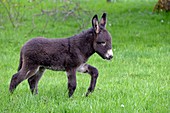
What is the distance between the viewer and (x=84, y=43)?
7211 mm

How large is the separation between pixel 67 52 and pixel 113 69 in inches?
141

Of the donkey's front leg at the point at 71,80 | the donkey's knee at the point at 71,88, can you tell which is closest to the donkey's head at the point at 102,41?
the donkey's front leg at the point at 71,80

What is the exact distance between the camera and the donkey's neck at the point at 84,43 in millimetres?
7176

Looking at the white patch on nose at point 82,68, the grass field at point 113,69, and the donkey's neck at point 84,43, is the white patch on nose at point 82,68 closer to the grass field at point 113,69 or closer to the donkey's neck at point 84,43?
the donkey's neck at point 84,43

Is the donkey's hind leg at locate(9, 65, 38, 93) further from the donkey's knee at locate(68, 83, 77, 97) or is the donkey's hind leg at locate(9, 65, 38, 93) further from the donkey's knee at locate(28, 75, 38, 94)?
the donkey's knee at locate(68, 83, 77, 97)

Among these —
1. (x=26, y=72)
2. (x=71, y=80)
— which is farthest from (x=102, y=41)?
(x=26, y=72)

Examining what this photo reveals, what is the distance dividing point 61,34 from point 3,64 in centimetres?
471

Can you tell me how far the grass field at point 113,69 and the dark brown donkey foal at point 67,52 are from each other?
40 cm

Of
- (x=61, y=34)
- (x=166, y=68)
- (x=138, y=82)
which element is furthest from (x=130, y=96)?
(x=61, y=34)

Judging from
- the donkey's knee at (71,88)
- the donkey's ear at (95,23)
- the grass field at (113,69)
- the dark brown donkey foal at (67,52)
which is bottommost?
the grass field at (113,69)

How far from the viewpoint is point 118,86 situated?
8211 millimetres

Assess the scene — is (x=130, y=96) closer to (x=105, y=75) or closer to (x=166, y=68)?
(x=105, y=75)

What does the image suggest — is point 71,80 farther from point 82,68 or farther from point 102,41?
point 102,41

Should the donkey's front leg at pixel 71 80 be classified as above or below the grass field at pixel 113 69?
above
